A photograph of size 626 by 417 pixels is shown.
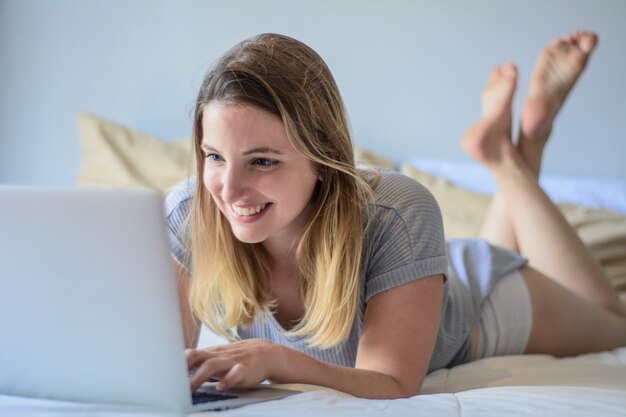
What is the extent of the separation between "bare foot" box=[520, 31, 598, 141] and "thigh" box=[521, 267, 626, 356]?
0.42 m

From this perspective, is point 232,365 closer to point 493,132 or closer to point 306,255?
point 306,255

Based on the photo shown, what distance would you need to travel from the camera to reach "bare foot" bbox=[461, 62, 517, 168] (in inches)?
76.1

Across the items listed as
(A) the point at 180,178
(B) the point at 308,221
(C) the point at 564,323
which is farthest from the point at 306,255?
(A) the point at 180,178

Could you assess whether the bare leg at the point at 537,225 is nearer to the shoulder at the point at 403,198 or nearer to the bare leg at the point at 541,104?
the bare leg at the point at 541,104

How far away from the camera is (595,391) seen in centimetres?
104

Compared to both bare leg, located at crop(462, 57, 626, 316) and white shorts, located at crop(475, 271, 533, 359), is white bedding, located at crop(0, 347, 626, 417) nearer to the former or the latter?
white shorts, located at crop(475, 271, 533, 359)

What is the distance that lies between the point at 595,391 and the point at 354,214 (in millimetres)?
416

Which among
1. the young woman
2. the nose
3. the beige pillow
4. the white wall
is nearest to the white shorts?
the young woman

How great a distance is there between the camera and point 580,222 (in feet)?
6.91

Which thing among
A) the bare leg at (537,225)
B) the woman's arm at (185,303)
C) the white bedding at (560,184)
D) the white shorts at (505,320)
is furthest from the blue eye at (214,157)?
the white bedding at (560,184)

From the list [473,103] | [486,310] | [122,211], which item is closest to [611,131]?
[473,103]

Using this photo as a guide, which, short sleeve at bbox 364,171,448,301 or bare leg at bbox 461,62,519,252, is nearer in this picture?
short sleeve at bbox 364,171,448,301

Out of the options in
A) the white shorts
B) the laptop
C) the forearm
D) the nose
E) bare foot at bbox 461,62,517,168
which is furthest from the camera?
bare foot at bbox 461,62,517,168

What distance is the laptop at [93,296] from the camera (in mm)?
769
